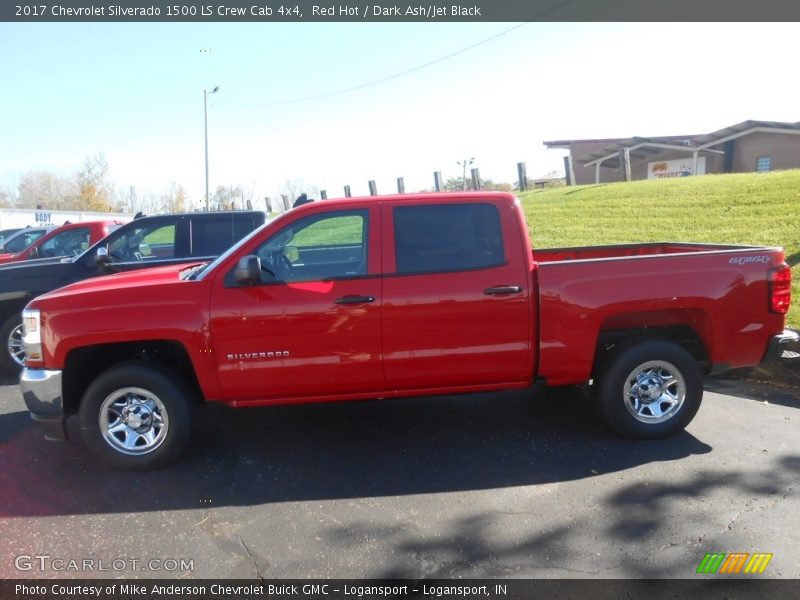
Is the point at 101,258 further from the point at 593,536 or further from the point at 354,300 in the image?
the point at 593,536

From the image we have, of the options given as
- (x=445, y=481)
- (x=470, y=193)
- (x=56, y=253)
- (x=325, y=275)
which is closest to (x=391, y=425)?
(x=445, y=481)

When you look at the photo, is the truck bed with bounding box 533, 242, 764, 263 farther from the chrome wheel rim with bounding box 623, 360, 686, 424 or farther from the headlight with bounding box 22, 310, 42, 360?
the headlight with bounding box 22, 310, 42, 360

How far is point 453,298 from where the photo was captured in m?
4.29

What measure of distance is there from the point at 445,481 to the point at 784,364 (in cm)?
418

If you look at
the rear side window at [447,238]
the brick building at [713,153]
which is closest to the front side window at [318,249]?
the rear side window at [447,238]

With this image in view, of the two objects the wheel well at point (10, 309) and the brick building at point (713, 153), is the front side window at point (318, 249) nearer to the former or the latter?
the wheel well at point (10, 309)

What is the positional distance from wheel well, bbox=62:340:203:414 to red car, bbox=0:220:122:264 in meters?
5.70

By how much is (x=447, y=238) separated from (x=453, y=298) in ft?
1.65

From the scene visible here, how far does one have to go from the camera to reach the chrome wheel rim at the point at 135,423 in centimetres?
427

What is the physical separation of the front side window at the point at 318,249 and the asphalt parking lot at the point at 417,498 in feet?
4.61

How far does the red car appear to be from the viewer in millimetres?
9477

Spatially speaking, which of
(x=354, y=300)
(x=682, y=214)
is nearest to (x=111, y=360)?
(x=354, y=300)

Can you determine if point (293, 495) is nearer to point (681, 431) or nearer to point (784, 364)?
point (681, 431)

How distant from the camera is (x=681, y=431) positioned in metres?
4.79
